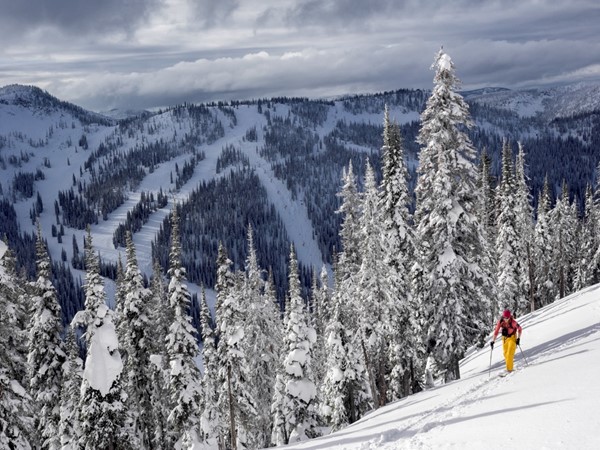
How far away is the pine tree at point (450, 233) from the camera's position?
2219 cm

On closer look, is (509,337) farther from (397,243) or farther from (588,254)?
(588,254)

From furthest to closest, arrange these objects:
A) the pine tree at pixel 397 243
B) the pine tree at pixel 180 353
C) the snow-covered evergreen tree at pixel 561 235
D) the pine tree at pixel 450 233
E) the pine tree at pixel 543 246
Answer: the snow-covered evergreen tree at pixel 561 235, the pine tree at pixel 543 246, the pine tree at pixel 180 353, the pine tree at pixel 397 243, the pine tree at pixel 450 233

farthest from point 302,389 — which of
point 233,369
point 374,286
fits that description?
point 374,286

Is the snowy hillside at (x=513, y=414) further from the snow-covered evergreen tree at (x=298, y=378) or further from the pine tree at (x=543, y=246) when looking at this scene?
the pine tree at (x=543, y=246)

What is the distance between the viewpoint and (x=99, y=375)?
21.4m

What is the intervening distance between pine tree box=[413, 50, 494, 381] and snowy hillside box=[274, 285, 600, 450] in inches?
133

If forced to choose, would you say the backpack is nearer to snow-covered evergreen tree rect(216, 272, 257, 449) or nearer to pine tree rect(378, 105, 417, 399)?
pine tree rect(378, 105, 417, 399)

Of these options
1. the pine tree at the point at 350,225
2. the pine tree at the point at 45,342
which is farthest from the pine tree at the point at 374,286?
the pine tree at the point at 45,342

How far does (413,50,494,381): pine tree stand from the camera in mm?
22188

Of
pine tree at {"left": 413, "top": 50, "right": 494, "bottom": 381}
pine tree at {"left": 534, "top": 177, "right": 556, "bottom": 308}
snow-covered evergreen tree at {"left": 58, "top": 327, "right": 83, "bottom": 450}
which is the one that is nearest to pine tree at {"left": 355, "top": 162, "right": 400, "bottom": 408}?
pine tree at {"left": 413, "top": 50, "right": 494, "bottom": 381}

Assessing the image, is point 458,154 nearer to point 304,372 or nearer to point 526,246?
point 304,372

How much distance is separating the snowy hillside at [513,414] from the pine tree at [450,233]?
339 centimetres

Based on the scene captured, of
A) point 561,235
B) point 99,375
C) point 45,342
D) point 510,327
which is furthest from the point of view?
point 561,235

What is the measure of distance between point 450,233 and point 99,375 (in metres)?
18.2
